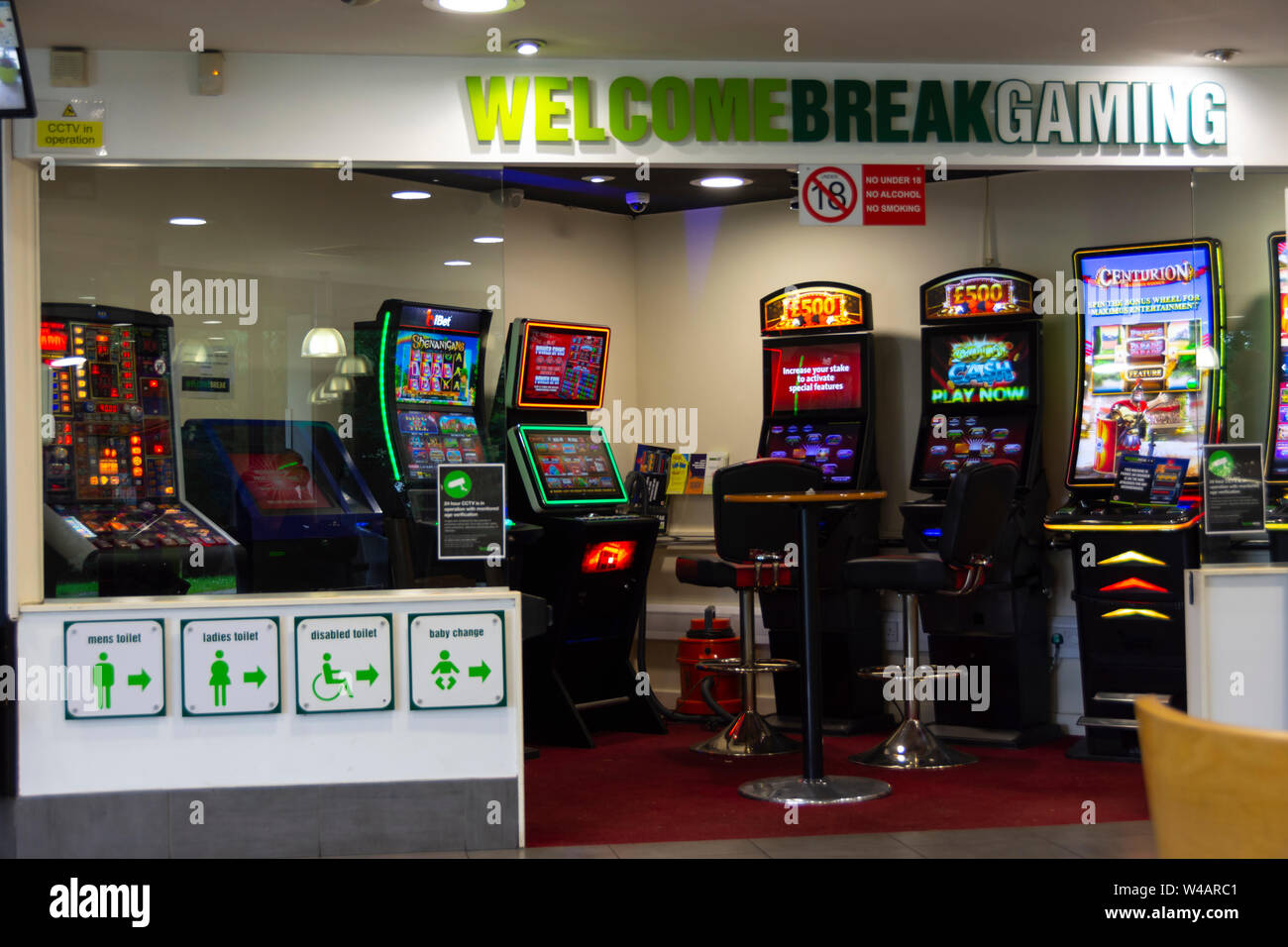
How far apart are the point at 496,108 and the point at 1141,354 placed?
126 inches

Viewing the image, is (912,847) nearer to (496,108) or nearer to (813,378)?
(496,108)

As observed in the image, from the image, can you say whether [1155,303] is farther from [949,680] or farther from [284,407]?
[284,407]

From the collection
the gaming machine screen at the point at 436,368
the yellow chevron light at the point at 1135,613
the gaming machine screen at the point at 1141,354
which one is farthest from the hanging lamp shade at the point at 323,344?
the yellow chevron light at the point at 1135,613

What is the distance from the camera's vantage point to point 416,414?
5.26 meters

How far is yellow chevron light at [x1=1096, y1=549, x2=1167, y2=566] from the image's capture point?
19.4 feet

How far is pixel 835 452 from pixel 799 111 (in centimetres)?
239

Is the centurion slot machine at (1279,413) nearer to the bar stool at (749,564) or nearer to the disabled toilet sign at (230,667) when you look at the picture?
the bar stool at (749,564)

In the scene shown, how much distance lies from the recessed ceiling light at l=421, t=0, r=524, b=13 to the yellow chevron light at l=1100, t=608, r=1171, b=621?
12.3 feet

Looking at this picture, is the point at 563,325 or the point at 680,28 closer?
the point at 680,28

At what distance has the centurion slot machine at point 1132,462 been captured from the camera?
5.88 metres

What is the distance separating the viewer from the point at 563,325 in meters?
6.70

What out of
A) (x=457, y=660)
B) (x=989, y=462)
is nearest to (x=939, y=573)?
(x=989, y=462)

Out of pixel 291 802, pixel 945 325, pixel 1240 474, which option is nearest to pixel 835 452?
pixel 945 325

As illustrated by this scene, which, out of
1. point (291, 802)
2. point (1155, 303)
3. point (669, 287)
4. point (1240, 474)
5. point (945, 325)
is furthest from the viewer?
point (669, 287)
